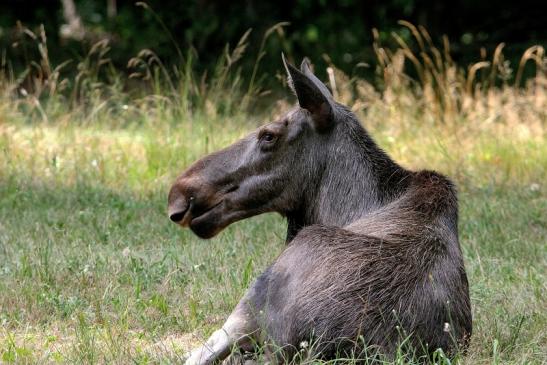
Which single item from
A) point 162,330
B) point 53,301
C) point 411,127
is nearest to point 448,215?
point 162,330

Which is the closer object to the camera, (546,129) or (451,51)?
(546,129)

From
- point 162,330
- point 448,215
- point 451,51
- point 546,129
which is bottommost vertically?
point 451,51

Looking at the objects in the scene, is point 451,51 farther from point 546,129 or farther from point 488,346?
point 488,346

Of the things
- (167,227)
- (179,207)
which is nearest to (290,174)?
(179,207)

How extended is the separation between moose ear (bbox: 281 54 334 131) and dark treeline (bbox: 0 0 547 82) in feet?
33.6

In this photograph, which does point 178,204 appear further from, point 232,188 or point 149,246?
point 149,246

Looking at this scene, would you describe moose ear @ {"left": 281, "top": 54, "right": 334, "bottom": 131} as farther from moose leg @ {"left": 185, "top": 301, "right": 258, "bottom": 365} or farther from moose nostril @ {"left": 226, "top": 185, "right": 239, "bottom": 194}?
moose leg @ {"left": 185, "top": 301, "right": 258, "bottom": 365}

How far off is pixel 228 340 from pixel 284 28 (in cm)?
1300

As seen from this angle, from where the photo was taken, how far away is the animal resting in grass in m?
4.88

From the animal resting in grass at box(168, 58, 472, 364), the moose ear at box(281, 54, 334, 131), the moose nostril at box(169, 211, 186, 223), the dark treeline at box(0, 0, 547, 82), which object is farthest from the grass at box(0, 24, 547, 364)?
the dark treeline at box(0, 0, 547, 82)

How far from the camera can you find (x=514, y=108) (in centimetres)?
1166

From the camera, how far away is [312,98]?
5.76 metres

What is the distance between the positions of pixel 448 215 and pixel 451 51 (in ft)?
39.3

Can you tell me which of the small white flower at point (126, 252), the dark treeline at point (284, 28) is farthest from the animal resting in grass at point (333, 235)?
the dark treeline at point (284, 28)
